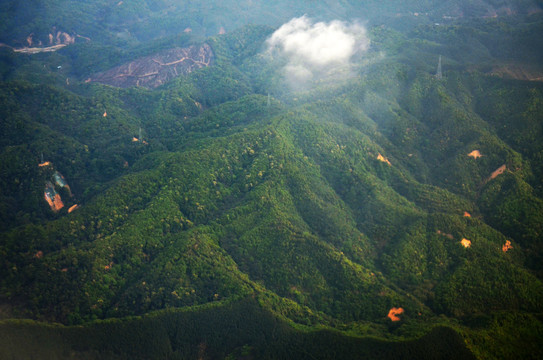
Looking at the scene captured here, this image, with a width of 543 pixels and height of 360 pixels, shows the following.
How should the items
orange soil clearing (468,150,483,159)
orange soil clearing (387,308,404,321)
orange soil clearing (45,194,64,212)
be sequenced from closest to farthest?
1. orange soil clearing (387,308,404,321)
2. orange soil clearing (45,194,64,212)
3. orange soil clearing (468,150,483,159)

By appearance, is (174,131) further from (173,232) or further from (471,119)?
(471,119)

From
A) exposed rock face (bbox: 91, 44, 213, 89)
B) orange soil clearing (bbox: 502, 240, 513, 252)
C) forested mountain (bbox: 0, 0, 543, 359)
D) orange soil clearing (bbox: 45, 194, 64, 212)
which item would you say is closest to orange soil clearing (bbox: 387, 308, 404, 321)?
forested mountain (bbox: 0, 0, 543, 359)

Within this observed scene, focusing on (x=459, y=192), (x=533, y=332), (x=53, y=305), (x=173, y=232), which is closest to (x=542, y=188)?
(x=459, y=192)

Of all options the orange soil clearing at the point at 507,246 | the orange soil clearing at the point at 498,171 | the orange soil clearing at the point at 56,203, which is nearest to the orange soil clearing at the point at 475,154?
the orange soil clearing at the point at 498,171

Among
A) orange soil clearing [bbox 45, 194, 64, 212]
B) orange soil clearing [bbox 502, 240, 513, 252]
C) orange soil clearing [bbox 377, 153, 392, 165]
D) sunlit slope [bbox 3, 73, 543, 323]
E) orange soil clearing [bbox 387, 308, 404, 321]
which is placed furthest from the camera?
orange soil clearing [bbox 377, 153, 392, 165]

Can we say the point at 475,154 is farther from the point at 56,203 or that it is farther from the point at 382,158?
the point at 56,203

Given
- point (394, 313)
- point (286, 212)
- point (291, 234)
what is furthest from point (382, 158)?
point (394, 313)

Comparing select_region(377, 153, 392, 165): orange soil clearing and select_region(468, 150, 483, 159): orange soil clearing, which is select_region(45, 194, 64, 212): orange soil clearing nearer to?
select_region(377, 153, 392, 165): orange soil clearing
